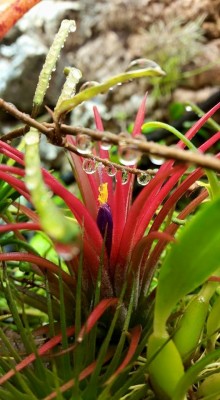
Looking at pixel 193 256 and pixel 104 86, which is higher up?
pixel 104 86

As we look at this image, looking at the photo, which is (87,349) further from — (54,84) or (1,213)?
(54,84)

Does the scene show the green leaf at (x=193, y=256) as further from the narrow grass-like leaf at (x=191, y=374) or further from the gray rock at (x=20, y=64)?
the gray rock at (x=20, y=64)

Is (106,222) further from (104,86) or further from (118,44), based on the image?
(118,44)

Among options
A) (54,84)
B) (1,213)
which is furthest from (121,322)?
(54,84)

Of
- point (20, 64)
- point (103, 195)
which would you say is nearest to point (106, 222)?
point (103, 195)

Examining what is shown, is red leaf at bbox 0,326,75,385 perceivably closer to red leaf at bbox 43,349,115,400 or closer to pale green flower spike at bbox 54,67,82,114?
red leaf at bbox 43,349,115,400

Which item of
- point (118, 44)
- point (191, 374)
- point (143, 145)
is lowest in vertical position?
point (191, 374)

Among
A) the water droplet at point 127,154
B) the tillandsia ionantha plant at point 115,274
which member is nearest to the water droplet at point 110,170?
the tillandsia ionantha plant at point 115,274
